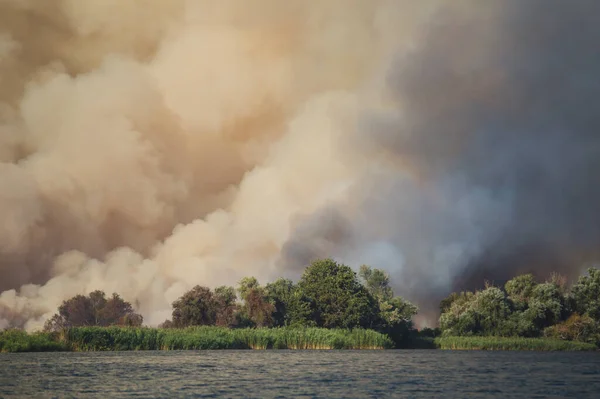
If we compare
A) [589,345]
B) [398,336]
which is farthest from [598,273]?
[398,336]

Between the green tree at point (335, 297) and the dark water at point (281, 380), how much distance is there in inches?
2394

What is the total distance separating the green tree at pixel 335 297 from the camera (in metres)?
135

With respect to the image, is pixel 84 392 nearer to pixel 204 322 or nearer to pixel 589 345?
pixel 204 322

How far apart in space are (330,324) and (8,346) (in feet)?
210

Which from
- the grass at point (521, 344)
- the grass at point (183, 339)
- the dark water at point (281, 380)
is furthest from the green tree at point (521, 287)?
the dark water at point (281, 380)

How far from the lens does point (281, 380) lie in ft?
176

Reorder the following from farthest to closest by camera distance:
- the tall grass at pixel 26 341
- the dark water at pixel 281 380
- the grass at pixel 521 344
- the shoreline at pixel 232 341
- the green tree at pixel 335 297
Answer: the green tree at pixel 335 297, the grass at pixel 521 344, the shoreline at pixel 232 341, the tall grass at pixel 26 341, the dark water at pixel 281 380

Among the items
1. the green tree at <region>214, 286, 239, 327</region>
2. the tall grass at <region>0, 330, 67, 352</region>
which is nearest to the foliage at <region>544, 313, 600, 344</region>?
the green tree at <region>214, 286, 239, 327</region>

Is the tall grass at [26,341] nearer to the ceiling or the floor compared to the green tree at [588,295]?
nearer to the floor

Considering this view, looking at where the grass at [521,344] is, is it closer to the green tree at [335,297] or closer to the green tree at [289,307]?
the green tree at [335,297]

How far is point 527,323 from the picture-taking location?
453ft

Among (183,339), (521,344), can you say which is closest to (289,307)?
(183,339)

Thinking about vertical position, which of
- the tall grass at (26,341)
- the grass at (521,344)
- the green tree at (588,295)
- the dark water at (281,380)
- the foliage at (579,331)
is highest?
the green tree at (588,295)

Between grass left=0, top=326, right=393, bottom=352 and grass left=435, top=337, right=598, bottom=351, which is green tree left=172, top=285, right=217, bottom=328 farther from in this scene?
grass left=435, top=337, right=598, bottom=351
